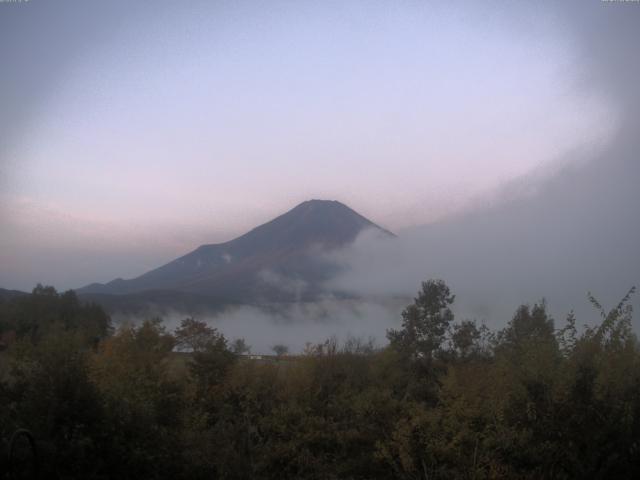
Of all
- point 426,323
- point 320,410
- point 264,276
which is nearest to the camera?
point 320,410

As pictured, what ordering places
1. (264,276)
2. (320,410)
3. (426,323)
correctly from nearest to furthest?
(320,410), (426,323), (264,276)

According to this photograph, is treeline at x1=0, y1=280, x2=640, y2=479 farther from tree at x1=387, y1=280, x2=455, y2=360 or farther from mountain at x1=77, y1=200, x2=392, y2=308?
mountain at x1=77, y1=200, x2=392, y2=308

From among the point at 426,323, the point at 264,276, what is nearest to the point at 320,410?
the point at 426,323

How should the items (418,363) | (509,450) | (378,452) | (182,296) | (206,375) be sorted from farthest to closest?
(182,296) → (418,363) → (206,375) → (378,452) → (509,450)

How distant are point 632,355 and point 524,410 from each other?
2781mm

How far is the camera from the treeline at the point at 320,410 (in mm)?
9977

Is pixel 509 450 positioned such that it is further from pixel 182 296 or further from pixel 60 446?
pixel 182 296

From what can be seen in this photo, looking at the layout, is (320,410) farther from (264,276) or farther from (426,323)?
(264,276)

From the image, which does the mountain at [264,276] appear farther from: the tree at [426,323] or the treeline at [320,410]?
the treeline at [320,410]

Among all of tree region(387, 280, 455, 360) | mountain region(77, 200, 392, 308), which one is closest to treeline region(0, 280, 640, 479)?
tree region(387, 280, 455, 360)

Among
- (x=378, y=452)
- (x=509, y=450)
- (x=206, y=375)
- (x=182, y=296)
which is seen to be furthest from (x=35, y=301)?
(x=182, y=296)

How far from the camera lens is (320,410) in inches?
747

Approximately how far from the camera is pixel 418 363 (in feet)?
104

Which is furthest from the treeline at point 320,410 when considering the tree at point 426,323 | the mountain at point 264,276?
the mountain at point 264,276
